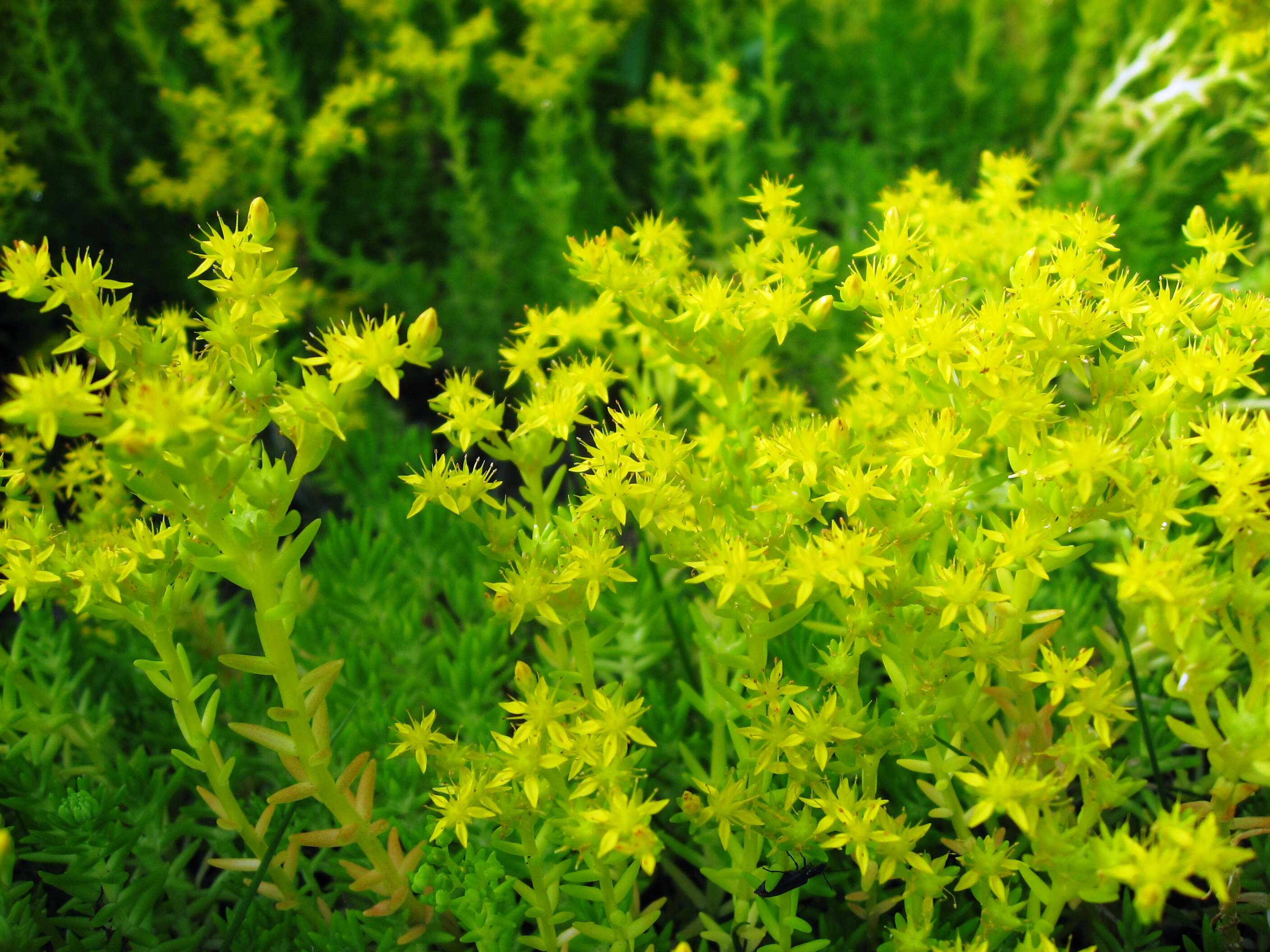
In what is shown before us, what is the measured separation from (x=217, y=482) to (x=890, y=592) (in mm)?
698

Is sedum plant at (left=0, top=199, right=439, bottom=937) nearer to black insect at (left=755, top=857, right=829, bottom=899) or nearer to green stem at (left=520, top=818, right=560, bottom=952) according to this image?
green stem at (left=520, top=818, right=560, bottom=952)

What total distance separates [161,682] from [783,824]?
713 millimetres

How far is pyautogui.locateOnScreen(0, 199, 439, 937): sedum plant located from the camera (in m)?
0.85

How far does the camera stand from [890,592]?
3.28 ft

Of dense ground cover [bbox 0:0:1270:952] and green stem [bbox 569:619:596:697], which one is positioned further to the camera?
green stem [bbox 569:619:596:697]

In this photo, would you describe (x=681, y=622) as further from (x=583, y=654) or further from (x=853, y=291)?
(x=853, y=291)

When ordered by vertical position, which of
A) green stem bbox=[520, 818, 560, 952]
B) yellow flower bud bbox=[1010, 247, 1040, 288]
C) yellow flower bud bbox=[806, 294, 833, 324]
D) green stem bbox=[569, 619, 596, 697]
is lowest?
green stem bbox=[520, 818, 560, 952]

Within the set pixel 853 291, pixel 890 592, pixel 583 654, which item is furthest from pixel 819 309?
pixel 583 654

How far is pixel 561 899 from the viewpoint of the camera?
1.22 m

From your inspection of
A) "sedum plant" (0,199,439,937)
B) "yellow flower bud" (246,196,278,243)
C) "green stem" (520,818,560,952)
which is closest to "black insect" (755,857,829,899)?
"green stem" (520,818,560,952)

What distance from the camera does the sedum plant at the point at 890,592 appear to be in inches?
36.5

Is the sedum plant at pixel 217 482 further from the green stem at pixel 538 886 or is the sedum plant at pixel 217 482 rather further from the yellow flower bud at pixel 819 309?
the yellow flower bud at pixel 819 309

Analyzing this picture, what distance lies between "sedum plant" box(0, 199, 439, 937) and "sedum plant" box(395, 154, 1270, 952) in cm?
11

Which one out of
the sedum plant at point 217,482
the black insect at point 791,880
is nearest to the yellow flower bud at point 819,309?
the sedum plant at point 217,482
